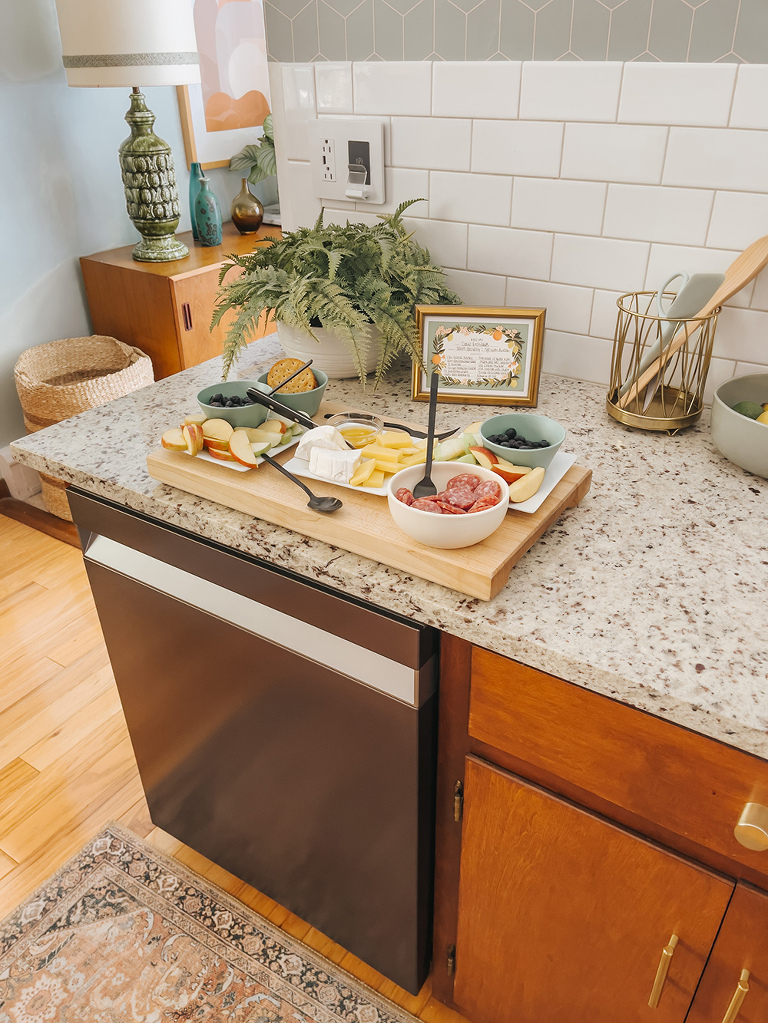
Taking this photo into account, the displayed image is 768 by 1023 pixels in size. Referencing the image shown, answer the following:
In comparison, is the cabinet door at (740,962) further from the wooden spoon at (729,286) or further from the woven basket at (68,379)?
the woven basket at (68,379)

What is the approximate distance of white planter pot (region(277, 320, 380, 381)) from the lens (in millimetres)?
1369

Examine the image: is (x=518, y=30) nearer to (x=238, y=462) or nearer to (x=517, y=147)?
(x=517, y=147)

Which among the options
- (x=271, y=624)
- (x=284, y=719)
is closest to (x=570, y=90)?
(x=271, y=624)

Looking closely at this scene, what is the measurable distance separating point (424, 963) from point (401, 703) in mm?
586

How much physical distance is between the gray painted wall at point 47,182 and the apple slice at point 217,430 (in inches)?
80.9

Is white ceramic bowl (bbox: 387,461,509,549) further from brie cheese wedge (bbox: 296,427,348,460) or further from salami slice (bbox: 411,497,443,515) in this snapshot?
brie cheese wedge (bbox: 296,427,348,460)

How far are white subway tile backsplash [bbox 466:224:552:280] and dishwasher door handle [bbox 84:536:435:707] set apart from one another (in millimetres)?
790

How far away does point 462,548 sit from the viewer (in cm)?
89

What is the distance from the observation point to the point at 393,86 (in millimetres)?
1400

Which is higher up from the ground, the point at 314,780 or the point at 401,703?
the point at 401,703

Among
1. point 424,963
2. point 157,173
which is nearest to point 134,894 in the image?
point 424,963

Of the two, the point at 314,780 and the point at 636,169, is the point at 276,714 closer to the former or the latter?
the point at 314,780

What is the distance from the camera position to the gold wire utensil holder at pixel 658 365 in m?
1.22

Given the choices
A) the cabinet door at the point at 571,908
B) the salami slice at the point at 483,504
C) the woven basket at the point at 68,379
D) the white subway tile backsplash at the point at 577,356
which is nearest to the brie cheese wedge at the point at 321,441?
the salami slice at the point at 483,504
